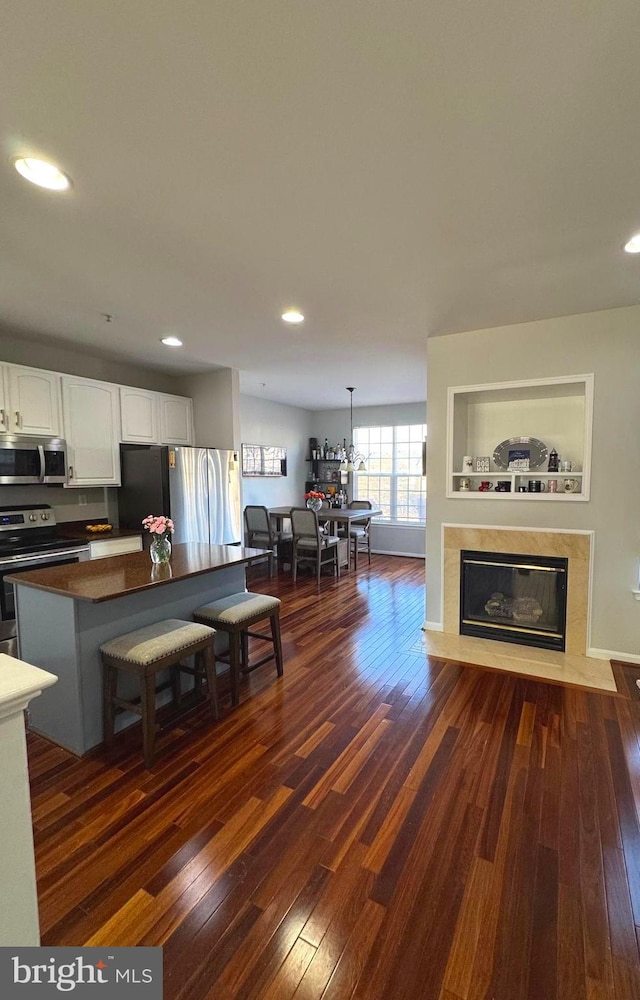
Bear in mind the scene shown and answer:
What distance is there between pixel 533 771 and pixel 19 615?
111 inches

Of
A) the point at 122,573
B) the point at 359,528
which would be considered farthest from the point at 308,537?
the point at 122,573

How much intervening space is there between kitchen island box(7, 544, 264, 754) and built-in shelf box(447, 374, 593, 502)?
2490mm

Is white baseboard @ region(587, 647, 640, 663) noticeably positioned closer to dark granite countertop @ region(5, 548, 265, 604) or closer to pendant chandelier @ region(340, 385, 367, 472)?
dark granite countertop @ region(5, 548, 265, 604)

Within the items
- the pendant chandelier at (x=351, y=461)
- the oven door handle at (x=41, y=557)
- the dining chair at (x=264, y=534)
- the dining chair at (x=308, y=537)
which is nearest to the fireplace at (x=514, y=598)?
the dining chair at (x=308, y=537)

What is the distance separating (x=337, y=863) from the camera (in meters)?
1.54

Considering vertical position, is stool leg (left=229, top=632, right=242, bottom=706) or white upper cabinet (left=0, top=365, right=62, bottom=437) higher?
white upper cabinet (left=0, top=365, right=62, bottom=437)

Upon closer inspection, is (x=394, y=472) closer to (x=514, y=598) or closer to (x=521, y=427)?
(x=521, y=427)

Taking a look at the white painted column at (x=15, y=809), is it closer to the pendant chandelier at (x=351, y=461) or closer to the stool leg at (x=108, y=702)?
the stool leg at (x=108, y=702)

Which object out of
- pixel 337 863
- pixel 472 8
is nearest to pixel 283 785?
pixel 337 863

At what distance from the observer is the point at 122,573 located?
235cm

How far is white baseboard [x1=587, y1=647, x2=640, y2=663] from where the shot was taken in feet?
10.3

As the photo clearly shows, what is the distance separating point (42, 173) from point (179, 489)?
279cm

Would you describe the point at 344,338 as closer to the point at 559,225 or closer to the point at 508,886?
the point at 559,225

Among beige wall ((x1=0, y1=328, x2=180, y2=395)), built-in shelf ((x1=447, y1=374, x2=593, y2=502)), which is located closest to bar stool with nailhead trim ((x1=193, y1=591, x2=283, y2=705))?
built-in shelf ((x1=447, y1=374, x2=593, y2=502))
